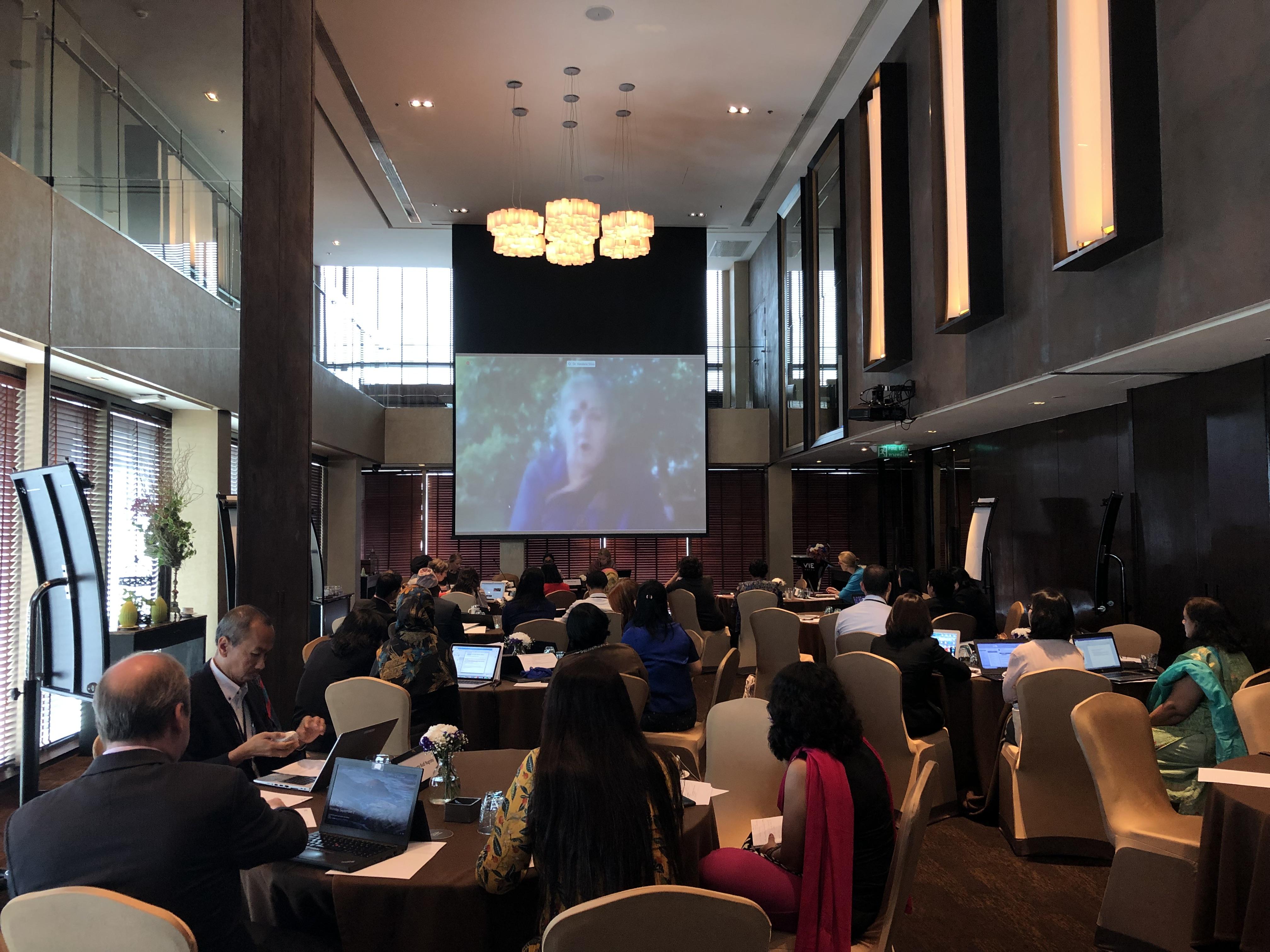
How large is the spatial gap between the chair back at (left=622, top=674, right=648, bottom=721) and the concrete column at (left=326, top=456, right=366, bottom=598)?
11418mm

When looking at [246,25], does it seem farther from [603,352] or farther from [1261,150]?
[603,352]

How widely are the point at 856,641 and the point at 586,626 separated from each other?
2181 mm

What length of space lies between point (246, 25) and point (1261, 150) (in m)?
5.09

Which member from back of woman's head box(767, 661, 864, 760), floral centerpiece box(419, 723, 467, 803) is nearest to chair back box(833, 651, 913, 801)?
back of woman's head box(767, 661, 864, 760)

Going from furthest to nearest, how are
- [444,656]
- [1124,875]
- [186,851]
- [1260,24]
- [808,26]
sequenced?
[808,26], [444,656], [1260,24], [1124,875], [186,851]

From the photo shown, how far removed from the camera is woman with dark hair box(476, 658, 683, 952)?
2027 mm

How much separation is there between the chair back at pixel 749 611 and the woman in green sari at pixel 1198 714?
16.8 feet

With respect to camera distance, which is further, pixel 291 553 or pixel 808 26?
pixel 808 26

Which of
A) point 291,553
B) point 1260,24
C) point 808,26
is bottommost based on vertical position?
point 291,553

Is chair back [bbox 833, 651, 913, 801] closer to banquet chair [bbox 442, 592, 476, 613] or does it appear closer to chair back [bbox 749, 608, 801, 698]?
chair back [bbox 749, 608, 801, 698]

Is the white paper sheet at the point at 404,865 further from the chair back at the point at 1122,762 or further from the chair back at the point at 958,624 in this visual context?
→ the chair back at the point at 958,624

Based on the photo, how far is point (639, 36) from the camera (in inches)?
346

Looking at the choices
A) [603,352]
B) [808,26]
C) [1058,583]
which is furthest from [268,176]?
[603,352]

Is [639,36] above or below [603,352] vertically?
above
